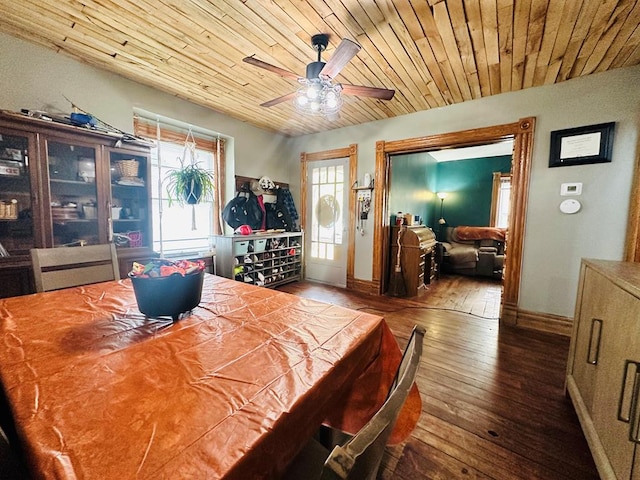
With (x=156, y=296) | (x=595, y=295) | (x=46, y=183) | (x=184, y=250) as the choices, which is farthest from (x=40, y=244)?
(x=595, y=295)

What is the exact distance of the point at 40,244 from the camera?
6.84 ft

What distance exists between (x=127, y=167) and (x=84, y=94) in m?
0.76

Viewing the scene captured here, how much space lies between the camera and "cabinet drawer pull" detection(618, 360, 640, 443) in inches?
36.1

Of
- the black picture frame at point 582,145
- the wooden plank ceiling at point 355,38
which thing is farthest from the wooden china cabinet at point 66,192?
the black picture frame at point 582,145

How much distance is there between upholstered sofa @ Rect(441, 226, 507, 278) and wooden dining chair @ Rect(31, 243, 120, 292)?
550 cm

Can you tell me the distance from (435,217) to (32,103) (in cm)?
715

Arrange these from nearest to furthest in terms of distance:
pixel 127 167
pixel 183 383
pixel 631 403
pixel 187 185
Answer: pixel 183 383 → pixel 631 403 → pixel 127 167 → pixel 187 185

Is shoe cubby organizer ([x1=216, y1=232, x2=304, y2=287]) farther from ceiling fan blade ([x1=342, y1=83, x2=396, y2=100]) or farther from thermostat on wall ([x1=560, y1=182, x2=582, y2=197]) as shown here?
thermostat on wall ([x1=560, y1=182, x2=582, y2=197])

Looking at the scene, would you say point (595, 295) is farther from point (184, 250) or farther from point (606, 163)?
point (184, 250)

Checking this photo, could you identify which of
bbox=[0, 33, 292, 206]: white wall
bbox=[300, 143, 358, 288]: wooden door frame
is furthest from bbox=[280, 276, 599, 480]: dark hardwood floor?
bbox=[0, 33, 292, 206]: white wall

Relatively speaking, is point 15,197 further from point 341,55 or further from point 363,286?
point 363,286

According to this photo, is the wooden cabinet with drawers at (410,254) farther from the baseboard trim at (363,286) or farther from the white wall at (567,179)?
the white wall at (567,179)

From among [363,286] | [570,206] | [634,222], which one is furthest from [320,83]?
[634,222]

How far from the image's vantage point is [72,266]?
1775 mm
